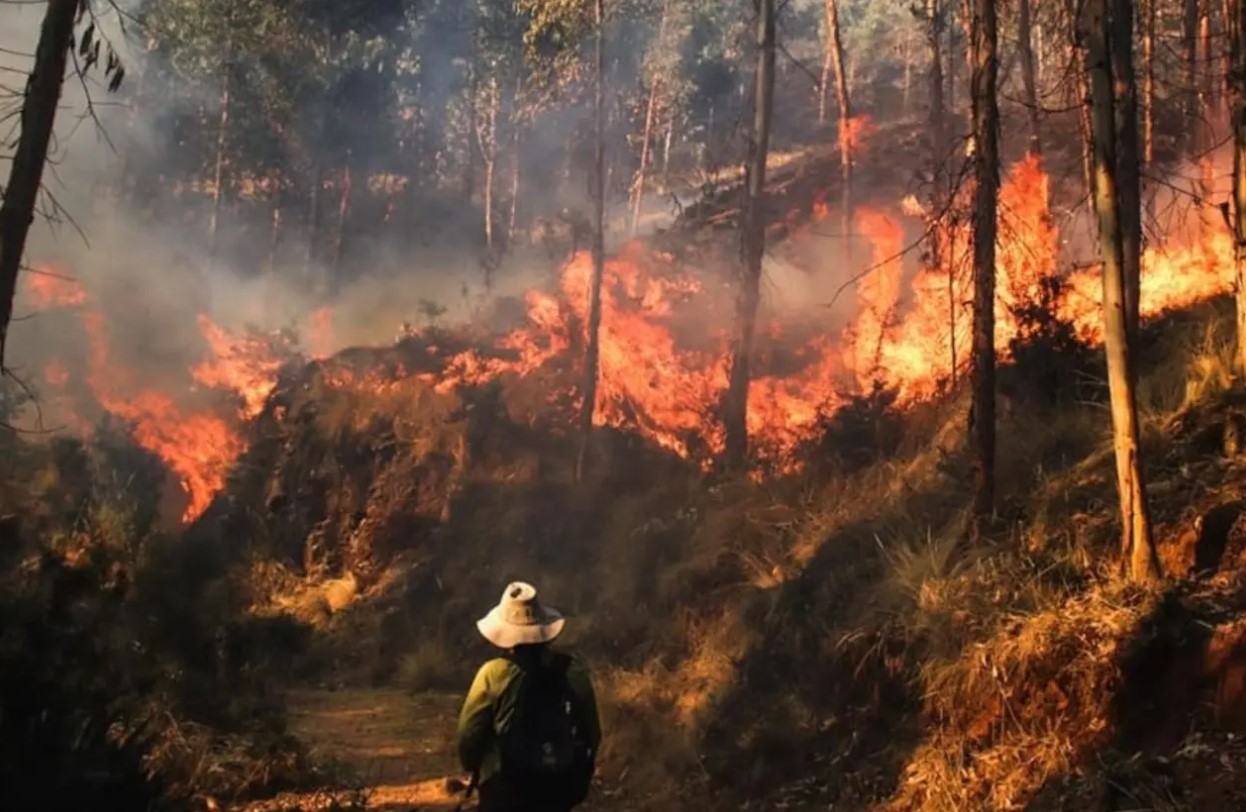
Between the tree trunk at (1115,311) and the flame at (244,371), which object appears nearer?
the tree trunk at (1115,311)

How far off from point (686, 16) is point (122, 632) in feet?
159

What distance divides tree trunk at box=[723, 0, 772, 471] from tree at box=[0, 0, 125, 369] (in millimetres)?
9494

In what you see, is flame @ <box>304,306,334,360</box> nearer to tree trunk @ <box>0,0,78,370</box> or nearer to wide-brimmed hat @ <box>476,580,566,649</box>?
tree trunk @ <box>0,0,78,370</box>

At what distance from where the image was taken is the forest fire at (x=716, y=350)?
1284 centimetres

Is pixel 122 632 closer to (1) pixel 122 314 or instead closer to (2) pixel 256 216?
(1) pixel 122 314

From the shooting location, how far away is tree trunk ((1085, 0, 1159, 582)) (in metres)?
6.50

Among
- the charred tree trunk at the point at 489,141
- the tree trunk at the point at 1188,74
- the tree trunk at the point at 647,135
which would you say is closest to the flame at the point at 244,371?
the charred tree trunk at the point at 489,141

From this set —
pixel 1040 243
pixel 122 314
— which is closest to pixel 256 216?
pixel 122 314

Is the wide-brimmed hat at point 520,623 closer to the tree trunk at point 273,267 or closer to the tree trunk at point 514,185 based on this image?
the tree trunk at point 273,267

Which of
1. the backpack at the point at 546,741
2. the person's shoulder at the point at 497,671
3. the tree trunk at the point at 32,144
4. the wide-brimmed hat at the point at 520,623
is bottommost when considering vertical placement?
the backpack at the point at 546,741

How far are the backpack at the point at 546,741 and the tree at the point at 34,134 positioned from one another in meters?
5.02

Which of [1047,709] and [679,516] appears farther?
[679,516]

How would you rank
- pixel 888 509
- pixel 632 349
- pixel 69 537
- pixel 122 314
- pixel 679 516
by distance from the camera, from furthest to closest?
pixel 122 314
pixel 632 349
pixel 679 516
pixel 69 537
pixel 888 509

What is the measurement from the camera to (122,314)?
3388 cm
